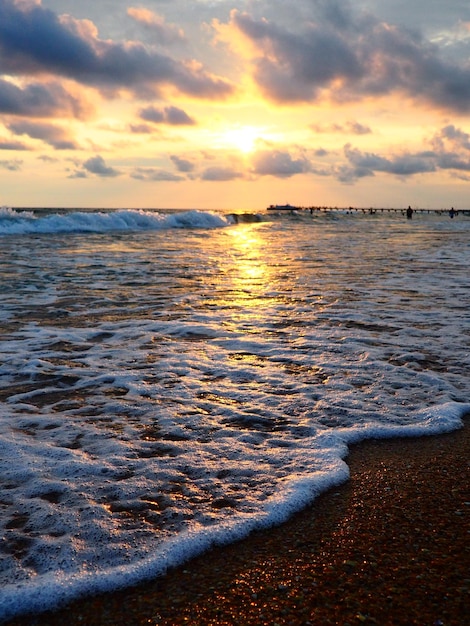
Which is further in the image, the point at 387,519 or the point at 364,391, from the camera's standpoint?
the point at 364,391

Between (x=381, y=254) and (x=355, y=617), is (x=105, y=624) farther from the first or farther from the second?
(x=381, y=254)

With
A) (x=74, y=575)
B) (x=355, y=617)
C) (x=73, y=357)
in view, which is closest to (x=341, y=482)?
(x=355, y=617)

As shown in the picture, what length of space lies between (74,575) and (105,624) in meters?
0.37

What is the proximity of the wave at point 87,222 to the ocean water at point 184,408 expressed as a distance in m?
25.2

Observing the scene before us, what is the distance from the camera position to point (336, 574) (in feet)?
7.57

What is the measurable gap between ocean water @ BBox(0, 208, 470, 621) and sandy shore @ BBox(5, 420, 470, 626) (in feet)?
0.48

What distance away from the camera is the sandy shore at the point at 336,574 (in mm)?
2070

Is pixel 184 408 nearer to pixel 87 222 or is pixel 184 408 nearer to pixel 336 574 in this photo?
pixel 336 574

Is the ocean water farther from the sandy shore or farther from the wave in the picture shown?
the wave

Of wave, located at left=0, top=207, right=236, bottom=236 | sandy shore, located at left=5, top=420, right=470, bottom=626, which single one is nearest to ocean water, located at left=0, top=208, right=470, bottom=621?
sandy shore, located at left=5, top=420, right=470, bottom=626

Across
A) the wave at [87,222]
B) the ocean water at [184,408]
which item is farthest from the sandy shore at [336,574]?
the wave at [87,222]

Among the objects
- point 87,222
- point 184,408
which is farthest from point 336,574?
point 87,222

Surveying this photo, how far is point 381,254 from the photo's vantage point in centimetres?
1881

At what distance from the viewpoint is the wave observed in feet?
109
